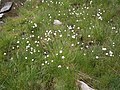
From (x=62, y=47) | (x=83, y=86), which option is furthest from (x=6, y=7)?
(x=83, y=86)

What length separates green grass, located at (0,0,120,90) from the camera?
5.91 meters

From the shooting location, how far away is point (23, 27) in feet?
26.4

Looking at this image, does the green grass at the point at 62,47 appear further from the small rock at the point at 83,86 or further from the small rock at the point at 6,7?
the small rock at the point at 6,7

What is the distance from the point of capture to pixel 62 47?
6617 mm

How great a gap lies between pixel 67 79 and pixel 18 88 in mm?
1011

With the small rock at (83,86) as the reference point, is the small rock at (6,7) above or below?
above

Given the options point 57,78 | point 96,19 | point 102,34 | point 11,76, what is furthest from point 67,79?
point 96,19

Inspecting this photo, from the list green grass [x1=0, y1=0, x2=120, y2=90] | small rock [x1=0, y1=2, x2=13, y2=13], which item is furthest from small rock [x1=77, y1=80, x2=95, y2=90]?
small rock [x1=0, y1=2, x2=13, y2=13]

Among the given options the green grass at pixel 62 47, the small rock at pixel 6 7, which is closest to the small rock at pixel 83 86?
the green grass at pixel 62 47

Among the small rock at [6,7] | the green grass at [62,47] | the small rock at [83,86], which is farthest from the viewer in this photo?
the small rock at [6,7]

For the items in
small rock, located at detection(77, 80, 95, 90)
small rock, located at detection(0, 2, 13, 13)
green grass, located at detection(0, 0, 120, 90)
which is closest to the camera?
small rock, located at detection(77, 80, 95, 90)

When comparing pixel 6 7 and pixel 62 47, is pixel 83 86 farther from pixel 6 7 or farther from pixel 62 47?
pixel 6 7

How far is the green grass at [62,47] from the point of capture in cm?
591

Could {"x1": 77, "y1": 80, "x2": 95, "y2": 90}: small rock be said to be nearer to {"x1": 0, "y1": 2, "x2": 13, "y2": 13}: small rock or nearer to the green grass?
the green grass
